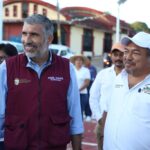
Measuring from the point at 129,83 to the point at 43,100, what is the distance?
0.77m

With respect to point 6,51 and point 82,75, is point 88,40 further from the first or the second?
point 6,51

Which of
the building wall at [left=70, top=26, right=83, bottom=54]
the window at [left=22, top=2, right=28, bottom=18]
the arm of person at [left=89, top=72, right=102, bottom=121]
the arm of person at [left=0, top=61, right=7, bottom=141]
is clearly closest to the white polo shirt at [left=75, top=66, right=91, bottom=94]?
the arm of person at [left=89, top=72, right=102, bottom=121]

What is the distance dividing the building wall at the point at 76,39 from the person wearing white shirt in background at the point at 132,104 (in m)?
41.1

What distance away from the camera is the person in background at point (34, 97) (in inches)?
145

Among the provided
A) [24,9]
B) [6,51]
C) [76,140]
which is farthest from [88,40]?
[76,140]

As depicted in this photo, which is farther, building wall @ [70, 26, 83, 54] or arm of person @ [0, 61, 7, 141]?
building wall @ [70, 26, 83, 54]

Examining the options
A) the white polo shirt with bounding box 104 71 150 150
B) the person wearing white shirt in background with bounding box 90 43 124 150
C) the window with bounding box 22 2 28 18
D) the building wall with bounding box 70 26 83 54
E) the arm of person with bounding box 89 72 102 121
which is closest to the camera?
the white polo shirt with bounding box 104 71 150 150

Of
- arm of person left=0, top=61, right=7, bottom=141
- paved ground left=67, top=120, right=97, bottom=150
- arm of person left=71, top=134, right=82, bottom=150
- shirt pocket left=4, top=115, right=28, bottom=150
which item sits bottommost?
paved ground left=67, top=120, right=97, bottom=150

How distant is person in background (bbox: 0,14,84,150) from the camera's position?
12.1 feet

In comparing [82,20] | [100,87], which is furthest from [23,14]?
[100,87]

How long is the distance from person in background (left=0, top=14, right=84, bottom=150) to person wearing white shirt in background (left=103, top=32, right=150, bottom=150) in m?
0.41

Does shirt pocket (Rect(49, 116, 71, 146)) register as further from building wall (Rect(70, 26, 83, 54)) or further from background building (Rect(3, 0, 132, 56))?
building wall (Rect(70, 26, 83, 54))

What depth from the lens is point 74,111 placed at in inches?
155

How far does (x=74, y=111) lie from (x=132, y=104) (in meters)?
0.50
